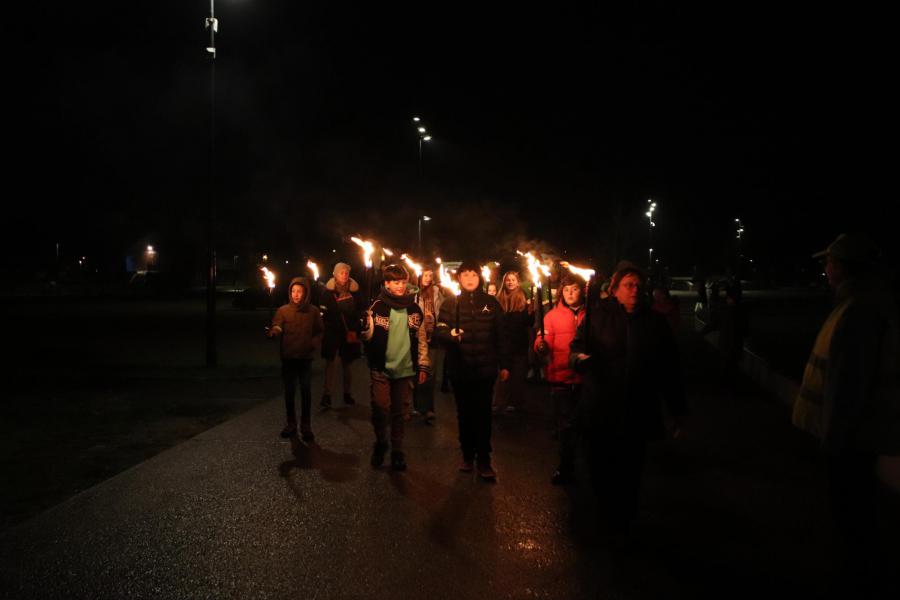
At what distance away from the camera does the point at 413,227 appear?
42281 millimetres

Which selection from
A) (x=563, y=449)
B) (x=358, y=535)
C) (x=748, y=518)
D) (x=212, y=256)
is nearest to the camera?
(x=358, y=535)

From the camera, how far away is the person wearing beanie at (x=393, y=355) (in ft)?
23.1

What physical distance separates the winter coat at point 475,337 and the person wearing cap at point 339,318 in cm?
316

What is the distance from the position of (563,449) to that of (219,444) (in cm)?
358

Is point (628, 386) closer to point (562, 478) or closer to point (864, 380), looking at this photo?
point (864, 380)

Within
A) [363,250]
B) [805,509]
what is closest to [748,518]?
[805,509]

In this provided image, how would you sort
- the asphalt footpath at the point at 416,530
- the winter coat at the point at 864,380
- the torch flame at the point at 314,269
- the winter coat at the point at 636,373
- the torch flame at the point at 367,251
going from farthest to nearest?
1. the torch flame at the point at 314,269
2. the torch flame at the point at 367,251
3. the winter coat at the point at 636,373
4. the asphalt footpath at the point at 416,530
5. the winter coat at the point at 864,380

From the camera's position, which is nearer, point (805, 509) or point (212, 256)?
point (805, 509)

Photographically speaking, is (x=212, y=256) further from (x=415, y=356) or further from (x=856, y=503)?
(x=856, y=503)

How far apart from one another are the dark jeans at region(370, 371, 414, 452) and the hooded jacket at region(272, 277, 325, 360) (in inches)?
54.9

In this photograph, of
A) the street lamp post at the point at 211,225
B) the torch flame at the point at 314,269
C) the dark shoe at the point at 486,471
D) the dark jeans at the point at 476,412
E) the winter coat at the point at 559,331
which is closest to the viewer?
the dark shoe at the point at 486,471

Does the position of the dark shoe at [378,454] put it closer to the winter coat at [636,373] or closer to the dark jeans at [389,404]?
the dark jeans at [389,404]

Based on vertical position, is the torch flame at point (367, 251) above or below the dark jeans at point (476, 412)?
above

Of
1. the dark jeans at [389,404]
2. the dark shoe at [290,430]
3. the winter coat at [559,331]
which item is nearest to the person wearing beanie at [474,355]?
the dark jeans at [389,404]
